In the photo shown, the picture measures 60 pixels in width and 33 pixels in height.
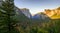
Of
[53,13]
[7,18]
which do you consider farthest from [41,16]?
[7,18]

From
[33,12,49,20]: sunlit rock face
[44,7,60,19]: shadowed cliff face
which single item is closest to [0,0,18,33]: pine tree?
[33,12,49,20]: sunlit rock face

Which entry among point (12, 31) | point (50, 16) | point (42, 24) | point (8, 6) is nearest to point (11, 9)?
point (8, 6)

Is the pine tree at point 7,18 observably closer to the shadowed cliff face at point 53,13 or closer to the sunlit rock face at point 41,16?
the sunlit rock face at point 41,16

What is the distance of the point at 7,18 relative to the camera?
41.6 ft

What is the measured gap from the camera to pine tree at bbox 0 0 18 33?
40.9 feet

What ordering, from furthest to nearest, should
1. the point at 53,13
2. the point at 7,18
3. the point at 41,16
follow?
the point at 41,16, the point at 53,13, the point at 7,18

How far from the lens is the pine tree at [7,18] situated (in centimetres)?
1248

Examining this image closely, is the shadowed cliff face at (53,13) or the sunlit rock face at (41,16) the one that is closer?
the sunlit rock face at (41,16)

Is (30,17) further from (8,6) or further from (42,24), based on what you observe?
(8,6)

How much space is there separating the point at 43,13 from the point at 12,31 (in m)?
14.0

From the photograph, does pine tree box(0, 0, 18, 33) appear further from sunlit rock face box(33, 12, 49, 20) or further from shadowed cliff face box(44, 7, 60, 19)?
shadowed cliff face box(44, 7, 60, 19)

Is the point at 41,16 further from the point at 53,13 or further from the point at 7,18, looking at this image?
the point at 7,18

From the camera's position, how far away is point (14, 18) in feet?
42.7

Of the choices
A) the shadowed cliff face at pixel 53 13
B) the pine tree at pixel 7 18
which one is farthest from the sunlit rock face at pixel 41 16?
the pine tree at pixel 7 18
